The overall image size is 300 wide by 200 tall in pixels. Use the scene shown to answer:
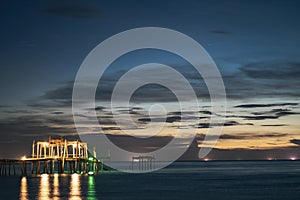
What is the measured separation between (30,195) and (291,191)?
143 feet

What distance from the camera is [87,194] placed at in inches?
3250

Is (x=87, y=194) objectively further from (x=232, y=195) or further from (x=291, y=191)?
(x=291, y=191)

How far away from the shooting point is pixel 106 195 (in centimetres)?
8188

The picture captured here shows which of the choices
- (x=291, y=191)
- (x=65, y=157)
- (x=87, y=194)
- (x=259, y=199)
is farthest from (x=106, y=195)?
(x=65, y=157)

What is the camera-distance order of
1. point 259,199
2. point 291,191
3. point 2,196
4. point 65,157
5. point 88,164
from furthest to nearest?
point 88,164, point 65,157, point 291,191, point 2,196, point 259,199

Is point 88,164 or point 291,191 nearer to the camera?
point 291,191

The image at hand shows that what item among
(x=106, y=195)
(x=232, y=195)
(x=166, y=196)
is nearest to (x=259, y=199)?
(x=232, y=195)

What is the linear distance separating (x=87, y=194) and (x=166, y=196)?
521 inches

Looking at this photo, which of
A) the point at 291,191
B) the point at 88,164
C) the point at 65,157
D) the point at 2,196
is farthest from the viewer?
the point at 88,164

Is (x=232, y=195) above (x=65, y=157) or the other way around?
the other way around

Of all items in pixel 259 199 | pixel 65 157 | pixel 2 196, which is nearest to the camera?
pixel 259 199

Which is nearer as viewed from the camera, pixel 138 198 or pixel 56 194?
pixel 138 198

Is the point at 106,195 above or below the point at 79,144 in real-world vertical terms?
below

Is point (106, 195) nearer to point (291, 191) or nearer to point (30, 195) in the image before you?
point (30, 195)
